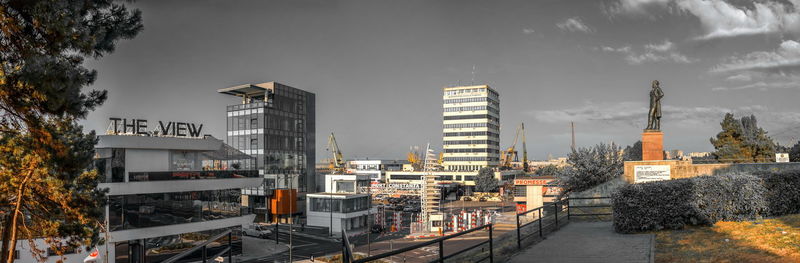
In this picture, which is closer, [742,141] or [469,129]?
[742,141]

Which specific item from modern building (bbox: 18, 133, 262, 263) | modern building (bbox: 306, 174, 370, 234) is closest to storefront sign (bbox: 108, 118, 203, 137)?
modern building (bbox: 18, 133, 262, 263)

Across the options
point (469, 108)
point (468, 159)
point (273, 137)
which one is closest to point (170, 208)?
point (273, 137)

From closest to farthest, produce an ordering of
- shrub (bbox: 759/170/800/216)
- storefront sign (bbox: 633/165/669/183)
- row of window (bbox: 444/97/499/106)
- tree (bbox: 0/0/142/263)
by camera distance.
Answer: tree (bbox: 0/0/142/263)
shrub (bbox: 759/170/800/216)
storefront sign (bbox: 633/165/669/183)
row of window (bbox: 444/97/499/106)

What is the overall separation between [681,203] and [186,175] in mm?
33751

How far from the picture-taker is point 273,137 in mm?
82250

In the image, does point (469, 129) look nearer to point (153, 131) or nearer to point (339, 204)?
point (339, 204)

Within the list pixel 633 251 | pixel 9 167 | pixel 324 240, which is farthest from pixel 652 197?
pixel 324 240

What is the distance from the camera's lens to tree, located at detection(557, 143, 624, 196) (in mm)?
24766

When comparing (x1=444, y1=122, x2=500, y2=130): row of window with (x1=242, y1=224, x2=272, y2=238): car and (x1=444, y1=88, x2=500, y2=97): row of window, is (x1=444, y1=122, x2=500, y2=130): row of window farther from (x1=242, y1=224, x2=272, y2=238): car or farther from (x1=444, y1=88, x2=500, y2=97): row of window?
(x1=242, y1=224, x2=272, y2=238): car

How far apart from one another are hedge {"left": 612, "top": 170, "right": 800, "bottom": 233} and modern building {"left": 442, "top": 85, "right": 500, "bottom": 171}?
12373 cm

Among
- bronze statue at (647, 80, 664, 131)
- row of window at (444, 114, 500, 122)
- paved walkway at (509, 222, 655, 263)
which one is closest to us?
paved walkway at (509, 222, 655, 263)

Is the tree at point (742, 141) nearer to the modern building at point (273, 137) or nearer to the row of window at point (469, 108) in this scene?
the modern building at point (273, 137)

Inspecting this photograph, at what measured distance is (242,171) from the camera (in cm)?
4266

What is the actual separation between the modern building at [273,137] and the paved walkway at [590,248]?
66.6 metres
